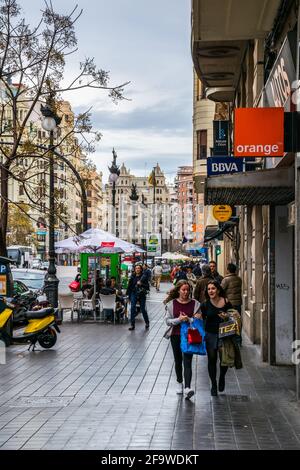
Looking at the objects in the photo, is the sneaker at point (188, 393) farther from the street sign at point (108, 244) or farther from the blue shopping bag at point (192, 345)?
the street sign at point (108, 244)

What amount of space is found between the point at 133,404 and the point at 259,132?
4148 millimetres

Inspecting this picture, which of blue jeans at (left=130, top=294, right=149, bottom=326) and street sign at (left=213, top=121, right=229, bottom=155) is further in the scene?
street sign at (left=213, top=121, right=229, bottom=155)

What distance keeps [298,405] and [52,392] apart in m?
3.61

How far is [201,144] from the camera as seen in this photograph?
43.6 meters

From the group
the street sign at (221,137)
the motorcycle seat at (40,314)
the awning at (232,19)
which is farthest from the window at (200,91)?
the motorcycle seat at (40,314)

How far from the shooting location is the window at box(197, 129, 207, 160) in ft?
143

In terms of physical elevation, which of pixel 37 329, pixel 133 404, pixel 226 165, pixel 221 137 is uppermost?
pixel 221 137

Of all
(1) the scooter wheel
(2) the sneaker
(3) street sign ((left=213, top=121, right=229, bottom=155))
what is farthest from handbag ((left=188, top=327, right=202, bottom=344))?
(3) street sign ((left=213, top=121, right=229, bottom=155))

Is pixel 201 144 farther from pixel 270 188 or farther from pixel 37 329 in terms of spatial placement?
pixel 270 188

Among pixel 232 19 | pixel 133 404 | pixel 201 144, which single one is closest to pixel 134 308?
pixel 232 19

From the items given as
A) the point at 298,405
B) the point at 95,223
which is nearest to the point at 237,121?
the point at 298,405

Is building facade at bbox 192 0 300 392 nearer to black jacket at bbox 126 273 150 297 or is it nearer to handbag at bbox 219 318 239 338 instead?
handbag at bbox 219 318 239 338

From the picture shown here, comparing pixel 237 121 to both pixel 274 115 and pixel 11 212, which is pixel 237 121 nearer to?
pixel 274 115

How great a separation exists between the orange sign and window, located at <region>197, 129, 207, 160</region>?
31.9 metres
